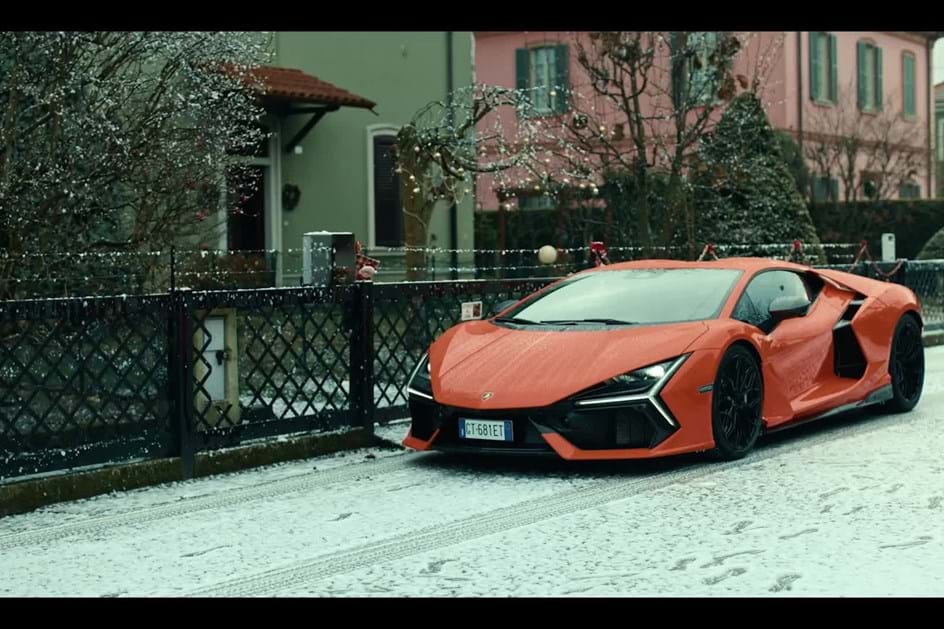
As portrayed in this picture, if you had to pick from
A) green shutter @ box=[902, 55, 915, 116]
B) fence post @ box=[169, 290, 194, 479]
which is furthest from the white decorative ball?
green shutter @ box=[902, 55, 915, 116]

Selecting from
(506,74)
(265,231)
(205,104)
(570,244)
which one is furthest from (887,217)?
(205,104)

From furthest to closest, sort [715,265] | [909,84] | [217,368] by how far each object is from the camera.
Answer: [909,84], [715,265], [217,368]

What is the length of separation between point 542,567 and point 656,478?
8.18 ft

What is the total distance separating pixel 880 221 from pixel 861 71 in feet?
29.8

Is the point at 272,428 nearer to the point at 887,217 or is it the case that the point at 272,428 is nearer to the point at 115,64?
the point at 115,64

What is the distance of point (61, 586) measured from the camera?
6289 mm

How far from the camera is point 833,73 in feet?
124

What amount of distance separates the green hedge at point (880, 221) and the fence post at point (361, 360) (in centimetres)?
2169

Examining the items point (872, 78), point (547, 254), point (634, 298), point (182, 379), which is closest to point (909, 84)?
point (872, 78)

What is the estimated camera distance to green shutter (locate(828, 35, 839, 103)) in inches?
1478

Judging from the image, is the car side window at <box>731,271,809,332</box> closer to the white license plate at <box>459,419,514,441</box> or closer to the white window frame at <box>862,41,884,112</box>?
the white license plate at <box>459,419,514,441</box>

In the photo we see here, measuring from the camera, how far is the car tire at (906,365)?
37.8ft

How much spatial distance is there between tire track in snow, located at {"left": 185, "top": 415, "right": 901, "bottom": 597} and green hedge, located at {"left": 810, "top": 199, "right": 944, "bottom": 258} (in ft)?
71.9

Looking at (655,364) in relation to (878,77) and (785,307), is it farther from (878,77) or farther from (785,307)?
(878,77)
